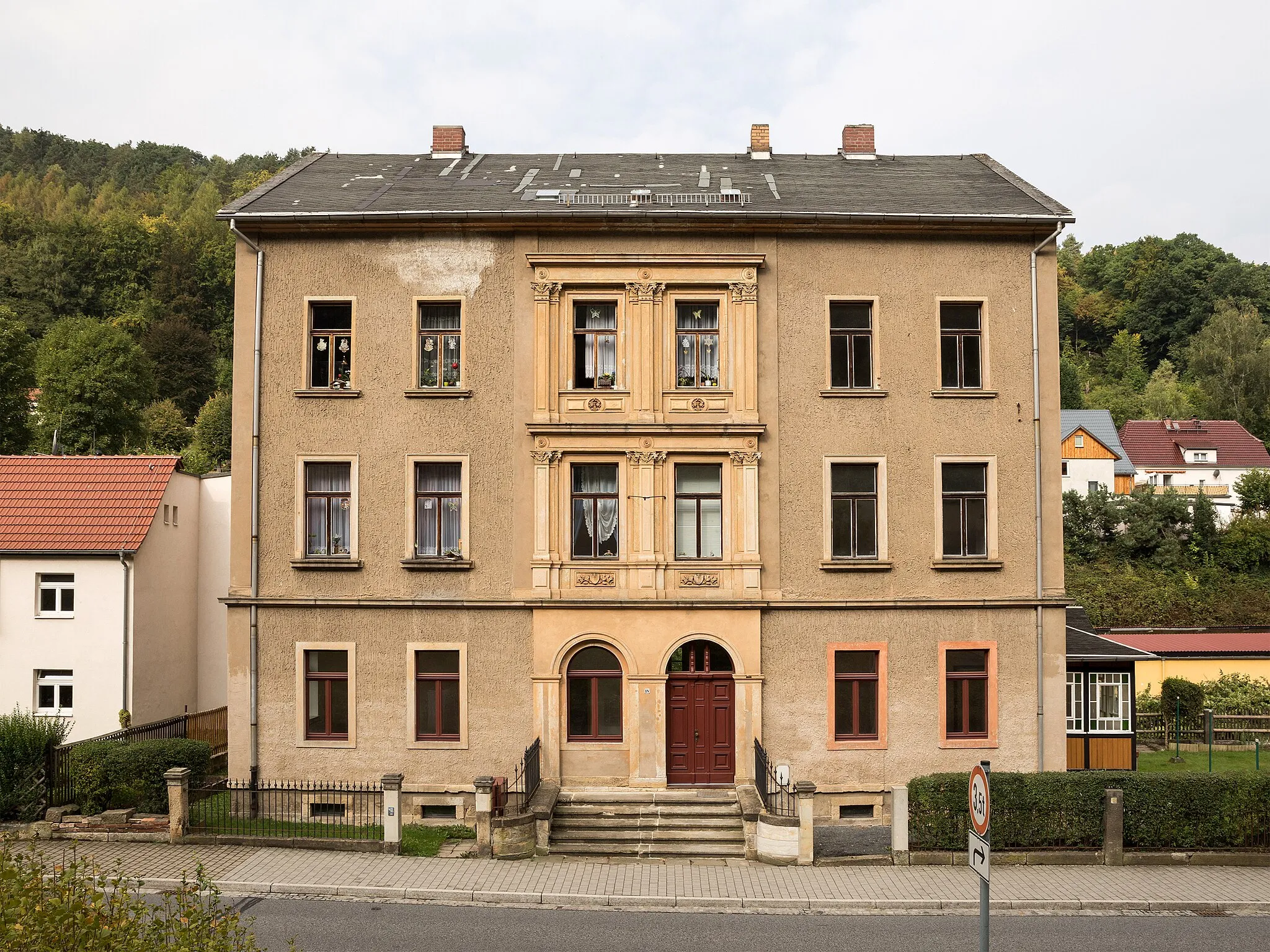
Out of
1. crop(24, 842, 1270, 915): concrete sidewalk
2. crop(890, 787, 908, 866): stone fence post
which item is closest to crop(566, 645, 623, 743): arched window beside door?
crop(24, 842, 1270, 915): concrete sidewalk

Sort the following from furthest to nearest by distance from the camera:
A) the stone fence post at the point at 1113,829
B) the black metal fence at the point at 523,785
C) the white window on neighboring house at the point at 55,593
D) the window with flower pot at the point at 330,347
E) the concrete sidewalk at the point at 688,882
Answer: the white window on neighboring house at the point at 55,593 → the window with flower pot at the point at 330,347 → the black metal fence at the point at 523,785 → the stone fence post at the point at 1113,829 → the concrete sidewalk at the point at 688,882

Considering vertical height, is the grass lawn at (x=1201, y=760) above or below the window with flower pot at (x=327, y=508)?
below

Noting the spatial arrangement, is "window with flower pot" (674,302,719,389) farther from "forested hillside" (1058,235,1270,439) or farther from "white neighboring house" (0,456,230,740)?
"forested hillside" (1058,235,1270,439)

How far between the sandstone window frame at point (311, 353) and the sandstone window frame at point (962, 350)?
12267mm

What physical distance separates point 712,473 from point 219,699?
1664 cm

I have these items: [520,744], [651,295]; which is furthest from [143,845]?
[651,295]

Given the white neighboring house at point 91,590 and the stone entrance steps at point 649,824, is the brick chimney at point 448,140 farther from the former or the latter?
the stone entrance steps at point 649,824

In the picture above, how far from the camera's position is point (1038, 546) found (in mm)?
20281

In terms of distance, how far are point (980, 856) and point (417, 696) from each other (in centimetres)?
1327

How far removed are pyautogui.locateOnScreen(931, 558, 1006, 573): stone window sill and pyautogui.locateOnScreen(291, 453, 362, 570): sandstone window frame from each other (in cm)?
1210

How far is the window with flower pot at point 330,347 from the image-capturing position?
2062 centimetres

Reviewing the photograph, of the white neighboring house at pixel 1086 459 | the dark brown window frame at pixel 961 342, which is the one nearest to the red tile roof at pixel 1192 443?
the white neighboring house at pixel 1086 459

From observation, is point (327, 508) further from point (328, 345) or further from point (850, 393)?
point (850, 393)

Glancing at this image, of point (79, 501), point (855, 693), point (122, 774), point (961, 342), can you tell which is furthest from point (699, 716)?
point (79, 501)
